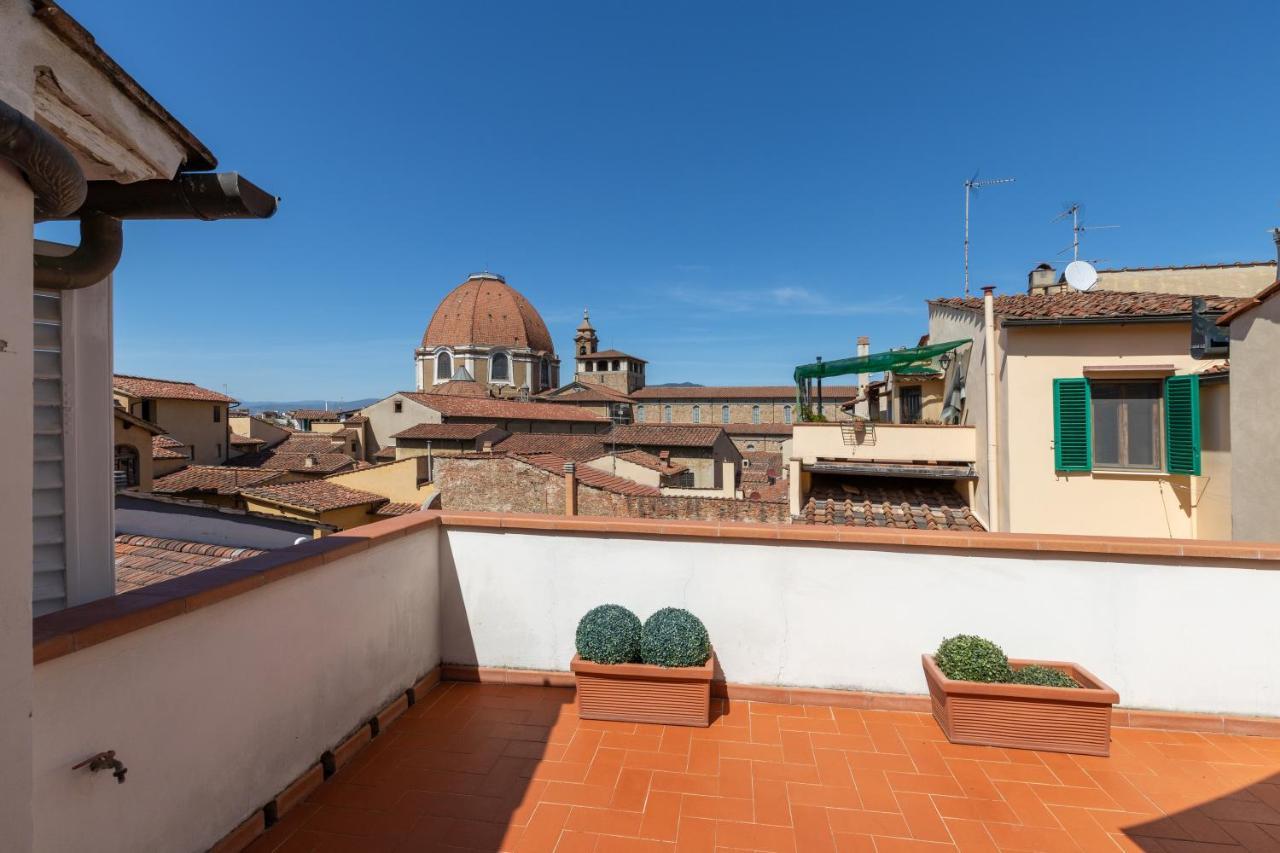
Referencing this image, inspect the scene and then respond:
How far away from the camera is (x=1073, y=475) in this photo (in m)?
8.03

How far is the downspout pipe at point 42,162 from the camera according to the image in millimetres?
1331

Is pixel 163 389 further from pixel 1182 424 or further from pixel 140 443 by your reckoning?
pixel 1182 424

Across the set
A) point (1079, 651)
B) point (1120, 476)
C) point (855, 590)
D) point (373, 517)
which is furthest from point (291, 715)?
point (373, 517)

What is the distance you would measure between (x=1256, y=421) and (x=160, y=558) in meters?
8.57

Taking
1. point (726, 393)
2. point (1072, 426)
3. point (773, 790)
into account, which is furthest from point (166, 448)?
point (726, 393)

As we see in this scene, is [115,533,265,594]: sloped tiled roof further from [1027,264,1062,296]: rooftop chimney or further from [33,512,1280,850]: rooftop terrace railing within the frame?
[1027,264,1062,296]: rooftop chimney

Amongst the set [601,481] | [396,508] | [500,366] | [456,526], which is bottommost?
[396,508]

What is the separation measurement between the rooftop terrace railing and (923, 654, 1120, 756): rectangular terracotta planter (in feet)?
1.23

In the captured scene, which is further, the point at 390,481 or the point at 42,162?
the point at 390,481

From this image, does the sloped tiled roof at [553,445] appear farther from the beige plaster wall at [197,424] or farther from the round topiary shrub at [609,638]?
the round topiary shrub at [609,638]

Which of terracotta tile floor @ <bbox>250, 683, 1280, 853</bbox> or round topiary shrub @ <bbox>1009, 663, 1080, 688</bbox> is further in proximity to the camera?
round topiary shrub @ <bbox>1009, 663, 1080, 688</bbox>

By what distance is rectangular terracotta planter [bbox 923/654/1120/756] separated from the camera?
10.8ft

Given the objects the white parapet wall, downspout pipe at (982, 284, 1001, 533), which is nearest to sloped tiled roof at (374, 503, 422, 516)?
the white parapet wall

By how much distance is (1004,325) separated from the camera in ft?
26.5
